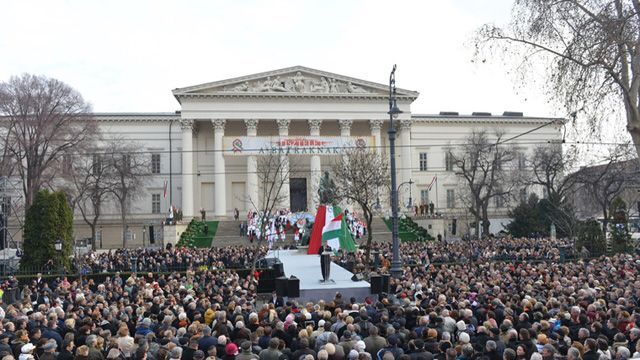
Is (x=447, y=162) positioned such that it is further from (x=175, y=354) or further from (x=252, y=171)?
(x=175, y=354)

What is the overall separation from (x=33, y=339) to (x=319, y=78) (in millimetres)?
52202

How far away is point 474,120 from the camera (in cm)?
7050

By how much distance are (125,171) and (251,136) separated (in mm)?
12119

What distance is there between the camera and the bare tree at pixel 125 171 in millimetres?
54969

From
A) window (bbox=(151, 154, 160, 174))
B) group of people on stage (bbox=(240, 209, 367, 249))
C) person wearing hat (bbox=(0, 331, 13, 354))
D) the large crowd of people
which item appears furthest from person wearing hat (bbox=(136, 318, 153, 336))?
window (bbox=(151, 154, 160, 174))

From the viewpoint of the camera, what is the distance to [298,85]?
5966cm

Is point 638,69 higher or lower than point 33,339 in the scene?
higher

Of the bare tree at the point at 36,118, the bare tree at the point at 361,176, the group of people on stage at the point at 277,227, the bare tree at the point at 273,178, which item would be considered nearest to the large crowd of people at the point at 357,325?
the bare tree at the point at 361,176

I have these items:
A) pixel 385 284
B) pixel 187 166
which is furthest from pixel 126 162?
pixel 385 284

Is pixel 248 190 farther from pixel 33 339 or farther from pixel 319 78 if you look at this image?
pixel 33 339

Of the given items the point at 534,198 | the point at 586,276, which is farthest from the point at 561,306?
the point at 534,198

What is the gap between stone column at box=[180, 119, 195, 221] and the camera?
5759 cm

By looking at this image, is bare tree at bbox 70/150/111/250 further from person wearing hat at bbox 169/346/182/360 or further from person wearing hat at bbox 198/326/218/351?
person wearing hat at bbox 169/346/182/360

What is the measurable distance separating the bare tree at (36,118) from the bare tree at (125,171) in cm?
1358
